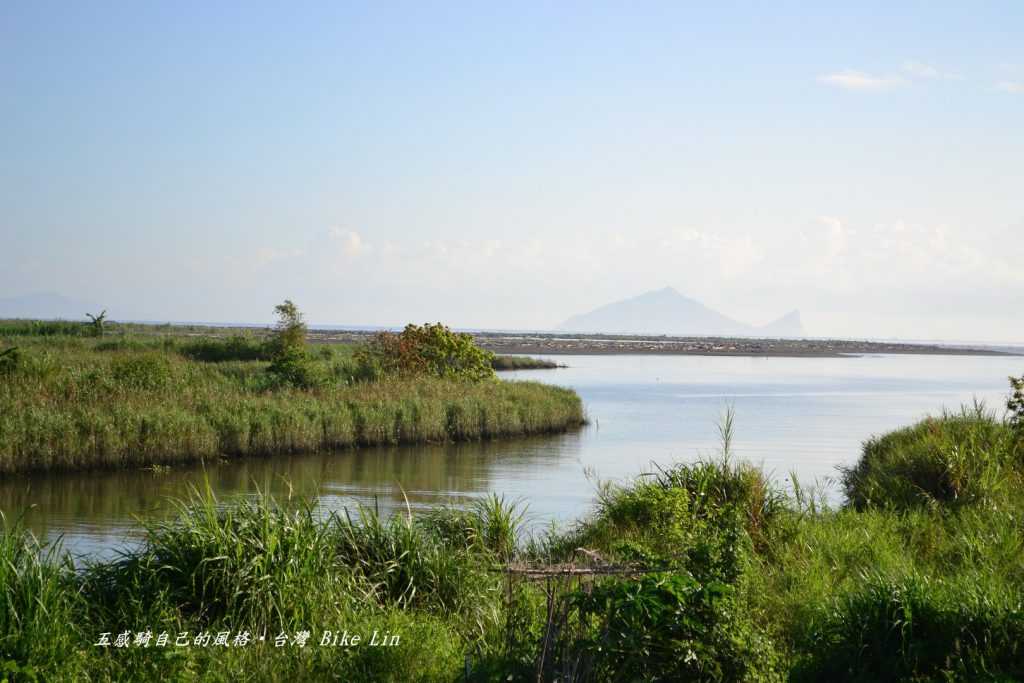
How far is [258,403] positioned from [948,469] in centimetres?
1754

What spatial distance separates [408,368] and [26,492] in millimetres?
→ 16402

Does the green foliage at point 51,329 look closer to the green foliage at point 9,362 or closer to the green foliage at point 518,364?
the green foliage at point 9,362

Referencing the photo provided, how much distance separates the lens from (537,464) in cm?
2312

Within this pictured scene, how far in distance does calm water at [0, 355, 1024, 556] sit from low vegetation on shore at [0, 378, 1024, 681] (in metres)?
1.03

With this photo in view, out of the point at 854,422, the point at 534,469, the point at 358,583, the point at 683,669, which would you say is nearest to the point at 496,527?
the point at 358,583

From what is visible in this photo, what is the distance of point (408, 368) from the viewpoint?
109 feet

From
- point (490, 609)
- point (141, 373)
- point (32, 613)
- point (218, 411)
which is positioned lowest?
point (490, 609)

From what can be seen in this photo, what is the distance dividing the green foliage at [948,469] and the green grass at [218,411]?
14.4 meters

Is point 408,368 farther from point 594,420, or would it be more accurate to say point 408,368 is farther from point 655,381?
point 655,381

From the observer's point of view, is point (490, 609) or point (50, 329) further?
point (50, 329)

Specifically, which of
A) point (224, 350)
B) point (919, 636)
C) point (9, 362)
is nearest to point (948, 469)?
point (919, 636)

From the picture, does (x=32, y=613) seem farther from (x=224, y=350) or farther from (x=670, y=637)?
(x=224, y=350)

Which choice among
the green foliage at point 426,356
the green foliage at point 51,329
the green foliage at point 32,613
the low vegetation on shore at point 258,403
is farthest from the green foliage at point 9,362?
the green foliage at point 51,329

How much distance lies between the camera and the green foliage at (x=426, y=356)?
109 ft
